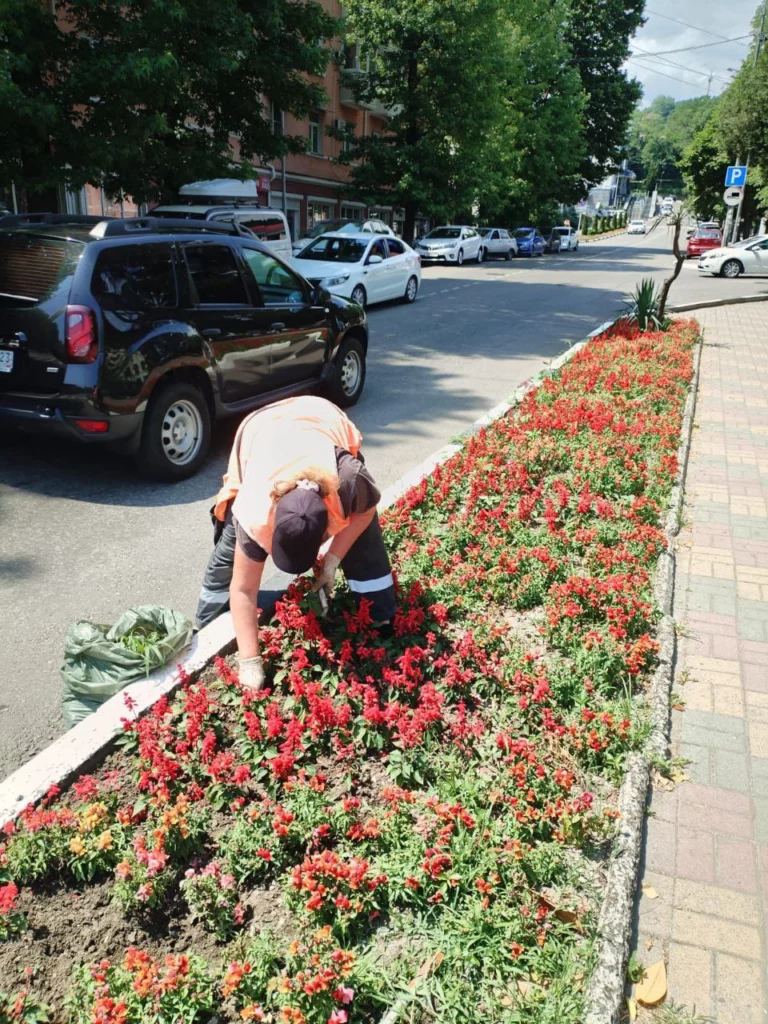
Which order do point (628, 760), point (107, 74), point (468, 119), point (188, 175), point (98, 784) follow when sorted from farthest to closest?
point (468, 119) < point (188, 175) < point (107, 74) < point (628, 760) < point (98, 784)

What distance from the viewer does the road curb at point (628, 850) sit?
7.77 ft

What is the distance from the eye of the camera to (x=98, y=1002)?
2.23 meters

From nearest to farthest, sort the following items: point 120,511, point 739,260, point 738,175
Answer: point 120,511, point 738,175, point 739,260

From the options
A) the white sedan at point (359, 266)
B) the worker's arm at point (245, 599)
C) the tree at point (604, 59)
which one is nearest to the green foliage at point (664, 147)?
the tree at point (604, 59)

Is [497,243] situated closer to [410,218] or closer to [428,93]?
[410,218]

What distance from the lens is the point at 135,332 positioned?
19.9ft

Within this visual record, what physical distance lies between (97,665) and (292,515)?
4.34ft

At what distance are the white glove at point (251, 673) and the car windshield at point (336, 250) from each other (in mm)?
14311

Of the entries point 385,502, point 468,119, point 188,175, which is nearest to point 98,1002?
point 385,502

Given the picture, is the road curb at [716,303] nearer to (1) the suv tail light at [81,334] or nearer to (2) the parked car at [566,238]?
(1) the suv tail light at [81,334]

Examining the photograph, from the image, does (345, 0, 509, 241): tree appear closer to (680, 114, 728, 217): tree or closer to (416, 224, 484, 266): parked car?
(416, 224, 484, 266): parked car

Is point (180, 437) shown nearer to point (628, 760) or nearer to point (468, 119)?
point (628, 760)

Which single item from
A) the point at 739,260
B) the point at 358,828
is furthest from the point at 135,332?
the point at 739,260

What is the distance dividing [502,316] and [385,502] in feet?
40.8
